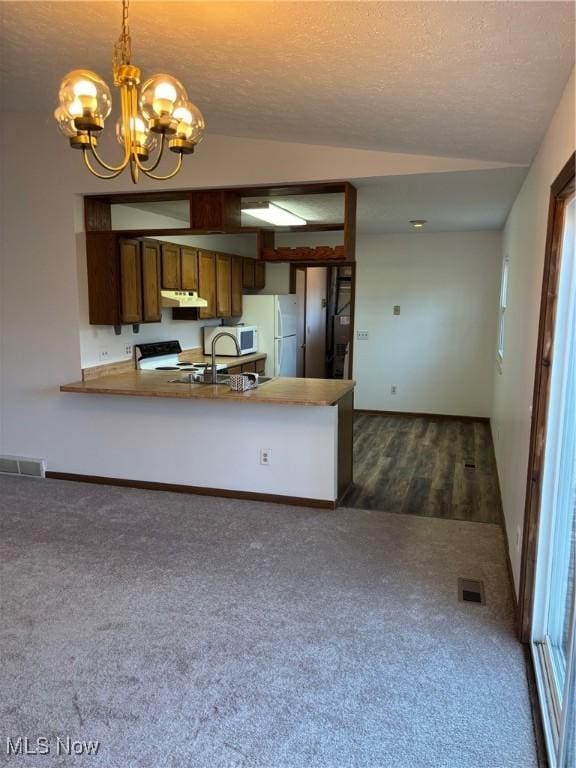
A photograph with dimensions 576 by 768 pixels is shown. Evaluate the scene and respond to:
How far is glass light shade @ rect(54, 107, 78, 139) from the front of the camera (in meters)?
2.02

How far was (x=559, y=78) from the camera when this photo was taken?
1.99m

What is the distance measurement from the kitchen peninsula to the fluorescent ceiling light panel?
1425 mm

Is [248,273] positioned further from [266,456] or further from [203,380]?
[266,456]

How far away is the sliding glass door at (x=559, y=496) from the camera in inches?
85.4

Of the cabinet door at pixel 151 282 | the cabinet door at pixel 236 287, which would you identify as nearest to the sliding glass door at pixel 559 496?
the cabinet door at pixel 151 282

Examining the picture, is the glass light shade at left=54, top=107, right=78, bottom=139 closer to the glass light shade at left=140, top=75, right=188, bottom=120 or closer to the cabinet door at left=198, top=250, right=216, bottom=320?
the glass light shade at left=140, top=75, right=188, bottom=120

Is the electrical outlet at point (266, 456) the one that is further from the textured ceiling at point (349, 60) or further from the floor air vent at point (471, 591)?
the textured ceiling at point (349, 60)

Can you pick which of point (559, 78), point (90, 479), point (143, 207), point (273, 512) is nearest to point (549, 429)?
point (559, 78)

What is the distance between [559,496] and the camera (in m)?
2.30

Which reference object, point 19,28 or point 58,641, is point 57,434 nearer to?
point 58,641

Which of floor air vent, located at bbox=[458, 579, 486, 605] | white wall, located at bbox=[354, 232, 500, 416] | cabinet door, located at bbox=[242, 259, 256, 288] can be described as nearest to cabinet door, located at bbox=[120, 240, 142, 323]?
cabinet door, located at bbox=[242, 259, 256, 288]

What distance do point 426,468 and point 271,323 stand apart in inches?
109

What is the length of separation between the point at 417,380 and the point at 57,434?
177 inches

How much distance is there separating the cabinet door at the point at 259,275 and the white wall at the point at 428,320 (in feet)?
4.23
